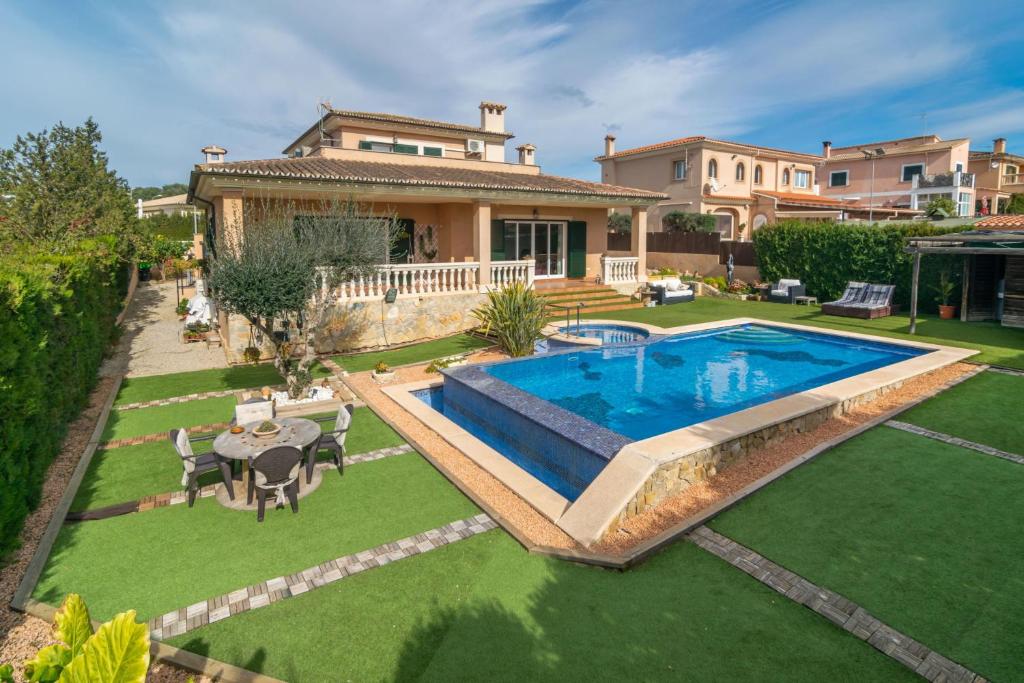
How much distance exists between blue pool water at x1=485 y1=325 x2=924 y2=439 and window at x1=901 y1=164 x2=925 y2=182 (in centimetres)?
3939

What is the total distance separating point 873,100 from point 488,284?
43.9m

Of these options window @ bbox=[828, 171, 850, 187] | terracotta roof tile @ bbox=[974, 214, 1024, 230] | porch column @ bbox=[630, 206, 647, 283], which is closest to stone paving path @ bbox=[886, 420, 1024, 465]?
terracotta roof tile @ bbox=[974, 214, 1024, 230]

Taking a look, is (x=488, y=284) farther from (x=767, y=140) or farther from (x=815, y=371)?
(x=767, y=140)

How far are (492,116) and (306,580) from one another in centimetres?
2870

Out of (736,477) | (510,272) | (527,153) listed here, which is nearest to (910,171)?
(527,153)

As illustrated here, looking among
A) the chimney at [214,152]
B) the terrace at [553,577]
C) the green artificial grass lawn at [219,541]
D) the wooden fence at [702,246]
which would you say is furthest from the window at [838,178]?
the green artificial grass lawn at [219,541]

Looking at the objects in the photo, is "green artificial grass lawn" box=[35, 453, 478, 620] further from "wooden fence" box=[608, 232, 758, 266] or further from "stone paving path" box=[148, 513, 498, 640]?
"wooden fence" box=[608, 232, 758, 266]

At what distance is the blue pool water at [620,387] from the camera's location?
8383mm

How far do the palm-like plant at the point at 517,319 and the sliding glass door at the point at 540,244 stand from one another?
881 centimetres

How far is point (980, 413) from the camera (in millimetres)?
9648

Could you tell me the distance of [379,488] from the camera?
750 cm

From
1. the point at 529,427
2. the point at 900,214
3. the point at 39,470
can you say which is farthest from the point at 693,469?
the point at 900,214

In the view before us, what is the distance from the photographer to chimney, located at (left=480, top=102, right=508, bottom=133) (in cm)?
3007

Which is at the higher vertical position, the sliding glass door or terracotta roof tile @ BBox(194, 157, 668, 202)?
terracotta roof tile @ BBox(194, 157, 668, 202)
